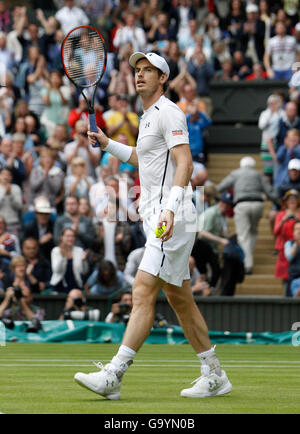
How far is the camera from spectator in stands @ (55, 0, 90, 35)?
23172 mm

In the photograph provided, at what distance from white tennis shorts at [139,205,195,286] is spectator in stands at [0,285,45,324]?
26.3 feet

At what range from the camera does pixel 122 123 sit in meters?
19.3

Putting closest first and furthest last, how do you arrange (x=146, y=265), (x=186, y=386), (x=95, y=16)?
1. (x=146, y=265)
2. (x=186, y=386)
3. (x=95, y=16)

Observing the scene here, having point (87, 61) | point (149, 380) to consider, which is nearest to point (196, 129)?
point (87, 61)

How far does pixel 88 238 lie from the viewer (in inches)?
659

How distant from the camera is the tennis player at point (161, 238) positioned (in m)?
7.31

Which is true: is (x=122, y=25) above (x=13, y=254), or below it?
above

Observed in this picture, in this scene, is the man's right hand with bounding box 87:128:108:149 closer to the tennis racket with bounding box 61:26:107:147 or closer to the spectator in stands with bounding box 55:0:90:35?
the tennis racket with bounding box 61:26:107:147

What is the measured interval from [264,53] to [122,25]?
120 inches

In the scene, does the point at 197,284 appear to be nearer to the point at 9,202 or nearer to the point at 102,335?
the point at 102,335

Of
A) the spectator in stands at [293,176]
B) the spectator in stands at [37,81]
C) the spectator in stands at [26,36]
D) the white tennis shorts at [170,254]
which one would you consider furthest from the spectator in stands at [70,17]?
the white tennis shorts at [170,254]

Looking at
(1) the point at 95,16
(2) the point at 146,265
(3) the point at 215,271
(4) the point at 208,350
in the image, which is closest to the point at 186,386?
(4) the point at 208,350

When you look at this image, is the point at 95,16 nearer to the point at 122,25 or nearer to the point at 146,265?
the point at 122,25
